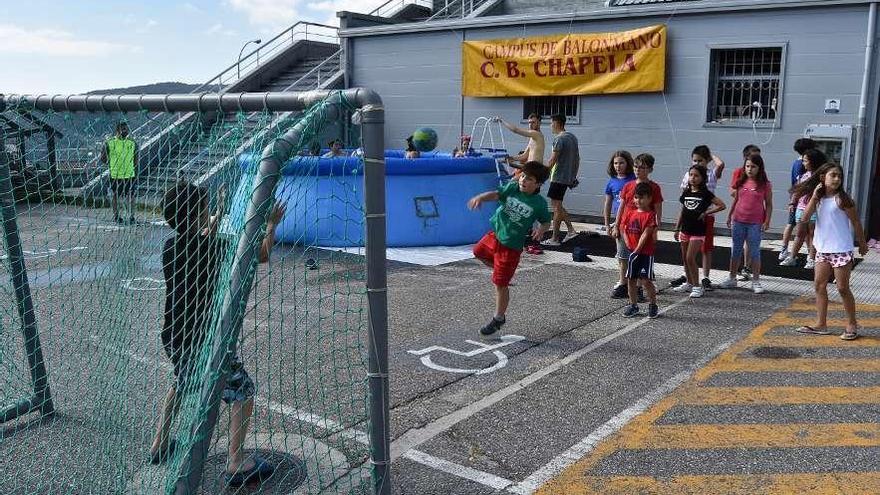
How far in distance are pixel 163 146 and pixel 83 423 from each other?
6.16 ft

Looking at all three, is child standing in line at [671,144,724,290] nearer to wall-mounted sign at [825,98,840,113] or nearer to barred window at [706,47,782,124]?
wall-mounted sign at [825,98,840,113]

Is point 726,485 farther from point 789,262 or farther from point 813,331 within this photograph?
point 789,262

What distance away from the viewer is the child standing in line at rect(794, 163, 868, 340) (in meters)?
6.84

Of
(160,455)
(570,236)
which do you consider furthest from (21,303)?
(570,236)

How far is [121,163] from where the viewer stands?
539cm

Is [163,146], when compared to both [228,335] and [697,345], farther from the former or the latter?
[697,345]

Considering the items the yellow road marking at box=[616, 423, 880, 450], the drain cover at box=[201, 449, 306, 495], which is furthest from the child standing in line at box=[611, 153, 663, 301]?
the drain cover at box=[201, 449, 306, 495]

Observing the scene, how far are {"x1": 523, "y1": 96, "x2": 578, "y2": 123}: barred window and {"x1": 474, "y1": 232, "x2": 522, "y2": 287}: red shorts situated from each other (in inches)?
317

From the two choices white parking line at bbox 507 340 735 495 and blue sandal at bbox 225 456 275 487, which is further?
white parking line at bbox 507 340 735 495

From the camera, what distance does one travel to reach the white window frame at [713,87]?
1239 cm

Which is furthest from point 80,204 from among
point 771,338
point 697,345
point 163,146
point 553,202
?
point 553,202

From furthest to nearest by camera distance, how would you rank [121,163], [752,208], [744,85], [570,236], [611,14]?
[611,14] → [744,85] → [570,236] → [752,208] → [121,163]

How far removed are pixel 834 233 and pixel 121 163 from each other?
5785mm

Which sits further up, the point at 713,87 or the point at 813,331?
the point at 713,87
